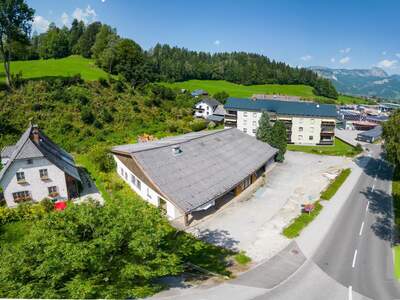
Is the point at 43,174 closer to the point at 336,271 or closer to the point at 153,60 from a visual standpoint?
the point at 336,271

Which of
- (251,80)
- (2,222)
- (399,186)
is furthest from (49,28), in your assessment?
(399,186)

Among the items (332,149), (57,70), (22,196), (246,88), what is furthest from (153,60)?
(22,196)

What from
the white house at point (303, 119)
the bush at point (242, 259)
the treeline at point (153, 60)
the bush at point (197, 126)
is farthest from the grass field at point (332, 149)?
the treeline at point (153, 60)

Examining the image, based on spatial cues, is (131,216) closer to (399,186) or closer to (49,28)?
(399,186)

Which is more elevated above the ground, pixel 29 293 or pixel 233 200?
pixel 29 293

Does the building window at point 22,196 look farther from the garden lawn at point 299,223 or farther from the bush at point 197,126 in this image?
the bush at point 197,126

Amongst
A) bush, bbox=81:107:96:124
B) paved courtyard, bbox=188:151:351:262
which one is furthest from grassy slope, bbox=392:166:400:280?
bush, bbox=81:107:96:124

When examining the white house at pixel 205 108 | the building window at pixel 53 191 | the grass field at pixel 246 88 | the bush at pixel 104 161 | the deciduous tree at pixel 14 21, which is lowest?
the building window at pixel 53 191
